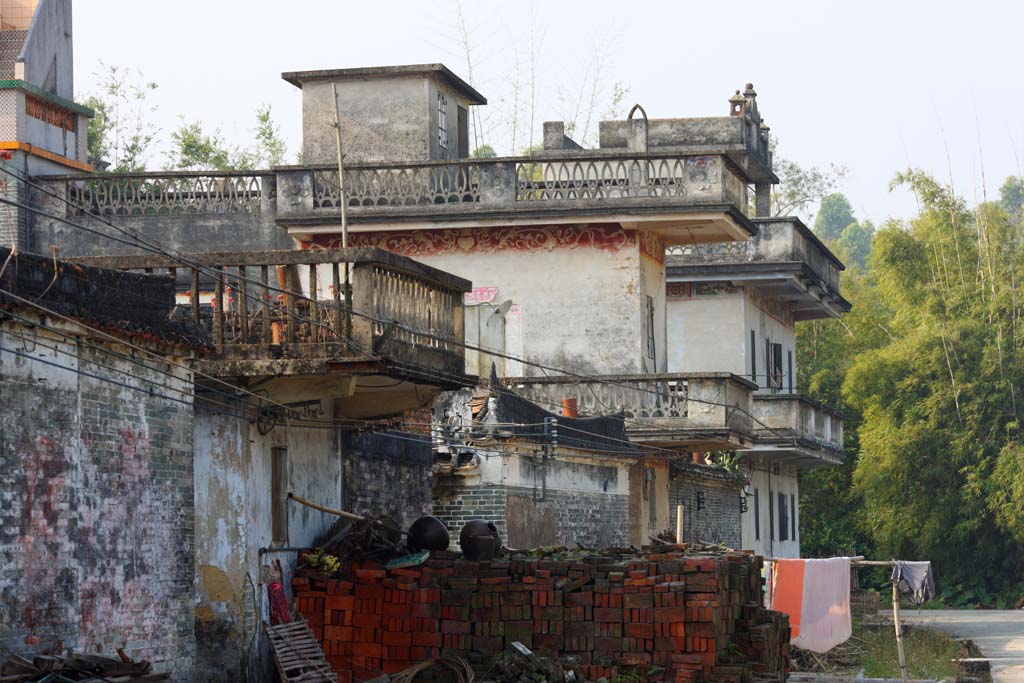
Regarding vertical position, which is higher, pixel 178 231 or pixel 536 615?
pixel 178 231

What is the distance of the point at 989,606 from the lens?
4797cm

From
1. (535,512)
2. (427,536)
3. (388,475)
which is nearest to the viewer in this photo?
(427,536)

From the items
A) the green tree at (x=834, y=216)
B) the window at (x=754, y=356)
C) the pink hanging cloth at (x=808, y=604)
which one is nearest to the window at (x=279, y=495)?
the pink hanging cloth at (x=808, y=604)

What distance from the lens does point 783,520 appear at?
41938mm

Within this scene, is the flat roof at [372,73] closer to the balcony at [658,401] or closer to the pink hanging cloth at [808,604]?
the balcony at [658,401]

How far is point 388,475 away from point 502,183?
803 centimetres

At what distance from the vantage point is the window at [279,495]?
17.2 metres

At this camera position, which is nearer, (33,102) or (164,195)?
(33,102)

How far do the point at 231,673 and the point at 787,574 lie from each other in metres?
13.1

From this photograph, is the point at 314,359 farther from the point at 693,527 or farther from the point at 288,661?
the point at 693,527

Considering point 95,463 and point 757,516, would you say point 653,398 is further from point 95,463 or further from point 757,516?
point 95,463

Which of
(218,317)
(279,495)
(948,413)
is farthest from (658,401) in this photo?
(948,413)

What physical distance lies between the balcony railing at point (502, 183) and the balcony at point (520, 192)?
16 mm

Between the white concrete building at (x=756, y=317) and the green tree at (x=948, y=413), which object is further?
the green tree at (x=948, y=413)
